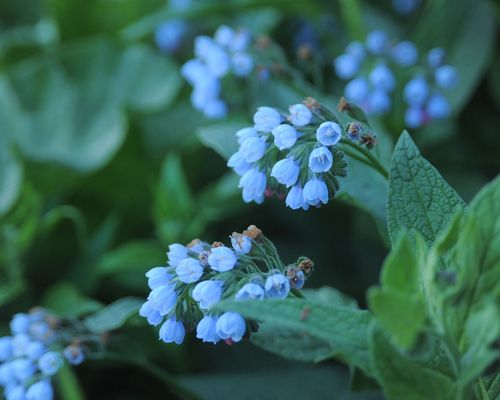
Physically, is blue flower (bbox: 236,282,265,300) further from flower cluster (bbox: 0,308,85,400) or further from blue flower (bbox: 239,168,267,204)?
flower cluster (bbox: 0,308,85,400)

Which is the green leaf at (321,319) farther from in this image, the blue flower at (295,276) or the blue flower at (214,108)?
the blue flower at (214,108)

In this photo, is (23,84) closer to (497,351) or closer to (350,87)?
(350,87)

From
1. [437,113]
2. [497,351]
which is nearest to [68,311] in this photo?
[437,113]

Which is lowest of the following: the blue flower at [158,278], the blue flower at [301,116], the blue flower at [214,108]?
the blue flower at [214,108]

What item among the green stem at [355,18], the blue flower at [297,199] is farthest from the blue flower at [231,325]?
the green stem at [355,18]

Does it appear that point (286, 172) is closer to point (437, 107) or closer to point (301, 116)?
point (301, 116)
